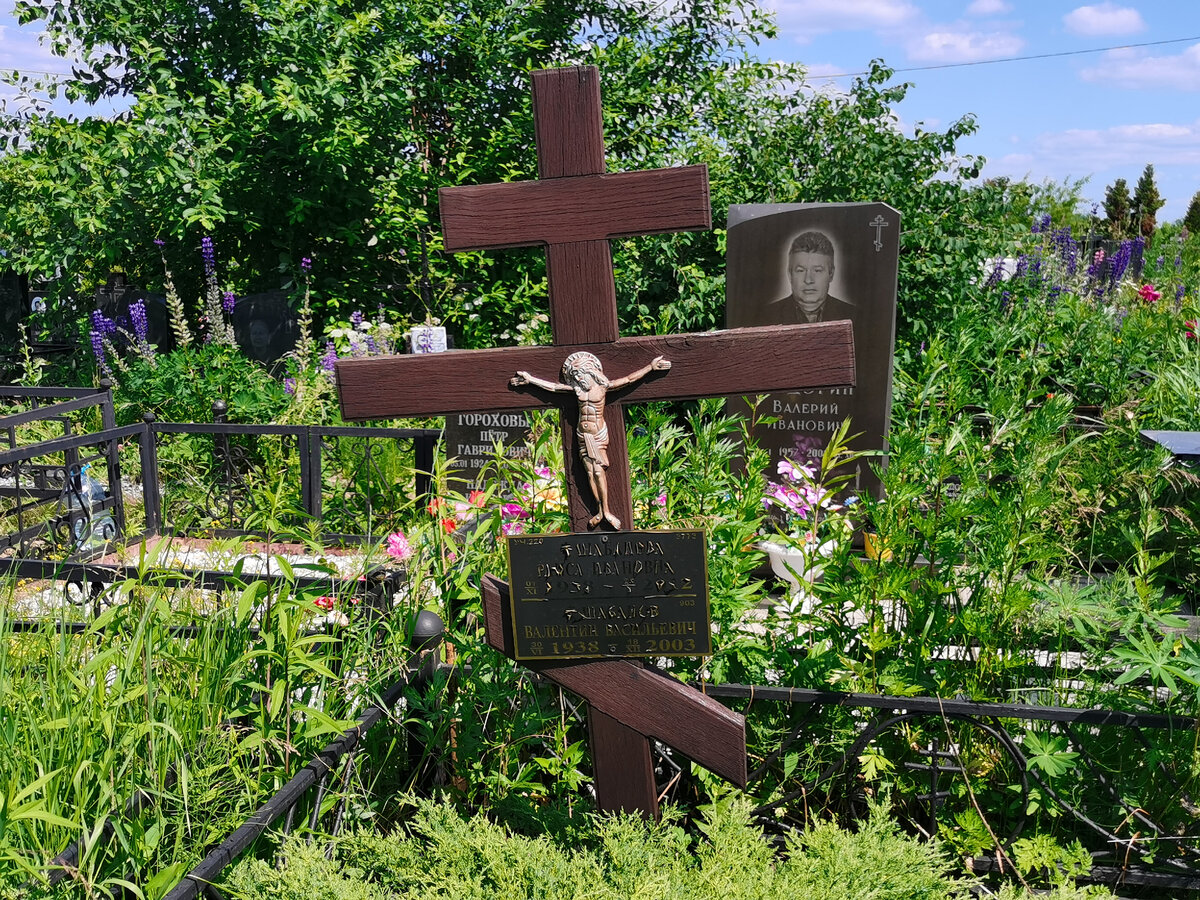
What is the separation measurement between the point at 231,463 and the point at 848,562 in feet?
17.4

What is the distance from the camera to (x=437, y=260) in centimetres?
909

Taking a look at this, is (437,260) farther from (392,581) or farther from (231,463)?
(392,581)

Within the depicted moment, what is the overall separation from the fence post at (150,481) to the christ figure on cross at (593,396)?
14.9ft

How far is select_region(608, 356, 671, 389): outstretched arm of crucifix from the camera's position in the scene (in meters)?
2.28

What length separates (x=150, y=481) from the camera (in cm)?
616

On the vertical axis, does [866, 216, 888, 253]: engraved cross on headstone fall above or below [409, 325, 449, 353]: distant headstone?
above

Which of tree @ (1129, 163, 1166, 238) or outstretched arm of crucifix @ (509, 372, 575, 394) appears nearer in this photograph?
outstretched arm of crucifix @ (509, 372, 575, 394)

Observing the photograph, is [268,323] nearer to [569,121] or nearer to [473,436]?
[473,436]

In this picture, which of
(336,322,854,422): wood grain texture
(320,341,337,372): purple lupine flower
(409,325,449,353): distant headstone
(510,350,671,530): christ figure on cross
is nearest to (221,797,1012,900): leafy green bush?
(510,350,671,530): christ figure on cross

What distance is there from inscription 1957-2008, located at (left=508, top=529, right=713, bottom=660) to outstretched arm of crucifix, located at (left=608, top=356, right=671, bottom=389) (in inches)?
14.4

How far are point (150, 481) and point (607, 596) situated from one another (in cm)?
483

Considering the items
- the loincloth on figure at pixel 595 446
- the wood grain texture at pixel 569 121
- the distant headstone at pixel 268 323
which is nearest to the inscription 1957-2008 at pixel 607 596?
the loincloth on figure at pixel 595 446

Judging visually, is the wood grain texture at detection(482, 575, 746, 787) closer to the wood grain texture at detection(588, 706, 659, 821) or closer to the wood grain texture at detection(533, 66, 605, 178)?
the wood grain texture at detection(588, 706, 659, 821)

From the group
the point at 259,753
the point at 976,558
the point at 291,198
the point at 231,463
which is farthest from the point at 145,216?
the point at 976,558
